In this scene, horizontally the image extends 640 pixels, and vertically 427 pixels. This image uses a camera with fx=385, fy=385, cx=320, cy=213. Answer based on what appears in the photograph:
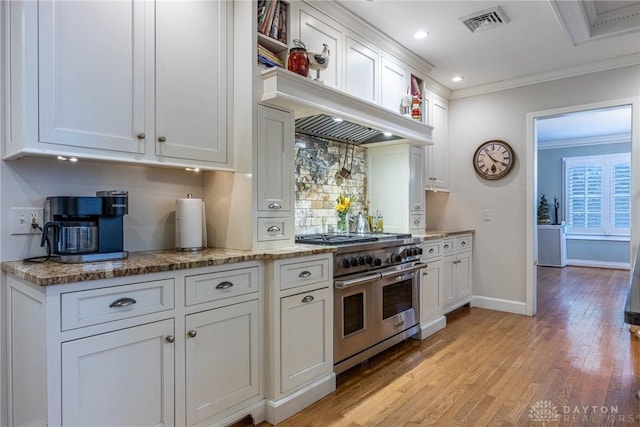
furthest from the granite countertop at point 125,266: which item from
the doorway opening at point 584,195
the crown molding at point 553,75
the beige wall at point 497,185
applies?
the doorway opening at point 584,195

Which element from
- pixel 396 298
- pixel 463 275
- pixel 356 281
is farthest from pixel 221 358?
pixel 463 275

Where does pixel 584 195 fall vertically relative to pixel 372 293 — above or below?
above

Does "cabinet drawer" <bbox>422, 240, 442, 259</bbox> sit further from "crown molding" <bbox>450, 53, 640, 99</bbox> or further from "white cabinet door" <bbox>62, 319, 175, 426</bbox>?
"white cabinet door" <bbox>62, 319, 175, 426</bbox>

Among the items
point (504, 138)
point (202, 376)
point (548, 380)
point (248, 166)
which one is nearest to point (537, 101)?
point (504, 138)

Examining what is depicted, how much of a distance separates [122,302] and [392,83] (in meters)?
2.90

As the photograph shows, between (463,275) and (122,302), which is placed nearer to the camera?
(122,302)

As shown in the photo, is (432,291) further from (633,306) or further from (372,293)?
(633,306)

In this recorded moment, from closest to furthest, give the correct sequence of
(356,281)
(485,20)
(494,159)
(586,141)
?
(356,281) → (485,20) → (494,159) → (586,141)

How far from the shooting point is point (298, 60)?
244cm

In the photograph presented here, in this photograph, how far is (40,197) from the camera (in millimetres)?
1854

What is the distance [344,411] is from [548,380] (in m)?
1.46

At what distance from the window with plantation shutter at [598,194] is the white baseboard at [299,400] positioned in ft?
25.2

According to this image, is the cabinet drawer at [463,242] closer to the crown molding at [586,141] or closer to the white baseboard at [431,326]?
the white baseboard at [431,326]

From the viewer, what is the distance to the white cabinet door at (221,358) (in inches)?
71.1
